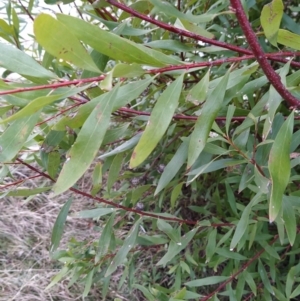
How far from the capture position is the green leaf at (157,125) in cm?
55

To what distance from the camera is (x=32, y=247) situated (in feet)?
6.95

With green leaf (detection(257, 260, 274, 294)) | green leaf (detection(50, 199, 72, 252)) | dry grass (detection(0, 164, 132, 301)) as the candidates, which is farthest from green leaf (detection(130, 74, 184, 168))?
dry grass (detection(0, 164, 132, 301))

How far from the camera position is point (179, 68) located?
594mm

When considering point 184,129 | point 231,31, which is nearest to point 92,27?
point 184,129

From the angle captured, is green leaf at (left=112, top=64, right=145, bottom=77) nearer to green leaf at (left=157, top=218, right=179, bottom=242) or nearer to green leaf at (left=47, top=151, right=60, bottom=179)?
green leaf at (left=47, top=151, right=60, bottom=179)

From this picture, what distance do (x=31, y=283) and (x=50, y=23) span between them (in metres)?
1.69

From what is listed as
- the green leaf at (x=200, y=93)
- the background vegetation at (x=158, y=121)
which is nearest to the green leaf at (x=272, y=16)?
the background vegetation at (x=158, y=121)

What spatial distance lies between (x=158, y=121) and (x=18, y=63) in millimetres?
205

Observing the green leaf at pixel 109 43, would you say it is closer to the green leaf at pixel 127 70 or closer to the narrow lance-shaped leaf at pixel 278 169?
the green leaf at pixel 127 70

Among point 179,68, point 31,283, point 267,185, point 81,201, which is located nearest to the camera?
point 179,68

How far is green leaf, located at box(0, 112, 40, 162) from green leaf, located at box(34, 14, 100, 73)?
11 cm

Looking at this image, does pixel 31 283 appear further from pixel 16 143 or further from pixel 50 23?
pixel 50 23

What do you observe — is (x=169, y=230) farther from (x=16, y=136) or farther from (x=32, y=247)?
(x=32, y=247)

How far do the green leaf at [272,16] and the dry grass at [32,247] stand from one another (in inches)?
60.5
